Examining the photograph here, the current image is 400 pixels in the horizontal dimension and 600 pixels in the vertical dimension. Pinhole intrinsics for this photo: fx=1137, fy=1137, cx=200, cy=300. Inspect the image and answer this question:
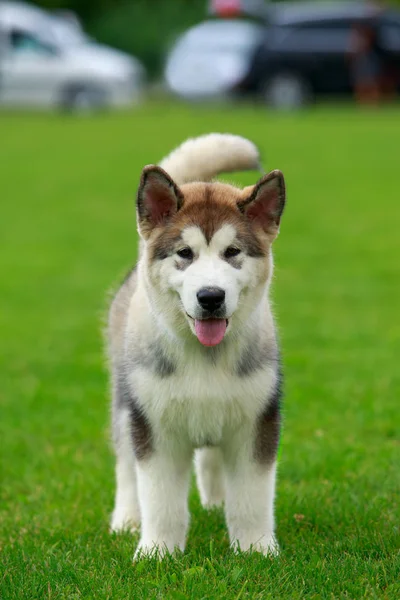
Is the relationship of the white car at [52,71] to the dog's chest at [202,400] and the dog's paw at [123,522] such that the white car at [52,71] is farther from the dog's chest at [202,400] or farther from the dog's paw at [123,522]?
the dog's chest at [202,400]

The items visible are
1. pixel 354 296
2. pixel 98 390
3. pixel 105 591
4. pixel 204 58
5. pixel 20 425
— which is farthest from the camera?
pixel 204 58

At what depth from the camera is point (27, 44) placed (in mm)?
32438

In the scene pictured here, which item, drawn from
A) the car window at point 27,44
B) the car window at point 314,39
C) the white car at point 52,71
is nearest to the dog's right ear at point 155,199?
the car window at point 314,39

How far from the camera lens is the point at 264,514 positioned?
472 centimetres

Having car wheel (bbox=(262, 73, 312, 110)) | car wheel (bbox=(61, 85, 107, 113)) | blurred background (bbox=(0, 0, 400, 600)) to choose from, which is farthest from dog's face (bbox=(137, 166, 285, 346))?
car wheel (bbox=(61, 85, 107, 113))

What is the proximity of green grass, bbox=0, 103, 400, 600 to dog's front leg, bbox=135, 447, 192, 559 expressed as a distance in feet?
0.38

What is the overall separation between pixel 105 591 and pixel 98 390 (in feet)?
11.8

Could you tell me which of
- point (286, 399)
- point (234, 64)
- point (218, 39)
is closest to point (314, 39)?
point (234, 64)

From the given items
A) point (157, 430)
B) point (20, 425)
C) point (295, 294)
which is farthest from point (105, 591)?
point (295, 294)

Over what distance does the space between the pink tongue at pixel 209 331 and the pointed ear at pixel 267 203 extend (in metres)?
0.47

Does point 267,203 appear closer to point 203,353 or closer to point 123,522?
point 203,353

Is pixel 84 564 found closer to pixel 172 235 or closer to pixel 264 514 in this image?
pixel 264 514

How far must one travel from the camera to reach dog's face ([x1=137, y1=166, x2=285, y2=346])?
425 cm

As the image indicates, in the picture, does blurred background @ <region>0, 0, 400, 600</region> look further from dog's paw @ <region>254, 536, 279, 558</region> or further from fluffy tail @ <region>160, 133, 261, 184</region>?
fluffy tail @ <region>160, 133, 261, 184</region>
